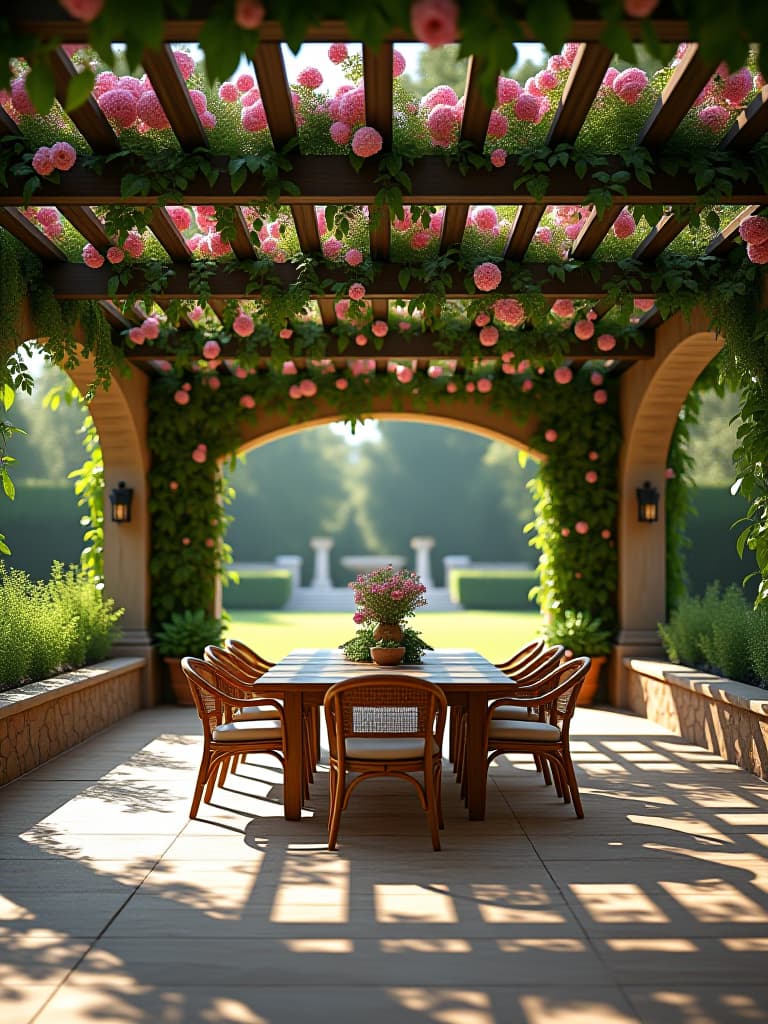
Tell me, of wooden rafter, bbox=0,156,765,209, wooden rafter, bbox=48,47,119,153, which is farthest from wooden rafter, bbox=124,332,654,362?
wooden rafter, bbox=48,47,119,153

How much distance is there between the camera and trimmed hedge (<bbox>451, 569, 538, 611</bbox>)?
2445cm

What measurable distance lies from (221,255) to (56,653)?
322 cm

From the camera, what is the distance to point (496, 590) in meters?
24.5

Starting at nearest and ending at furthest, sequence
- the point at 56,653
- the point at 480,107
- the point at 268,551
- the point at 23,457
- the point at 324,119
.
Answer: the point at 480,107, the point at 324,119, the point at 56,653, the point at 23,457, the point at 268,551

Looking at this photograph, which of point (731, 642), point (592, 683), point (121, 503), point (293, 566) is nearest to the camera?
point (731, 642)

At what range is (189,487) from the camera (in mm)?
9812

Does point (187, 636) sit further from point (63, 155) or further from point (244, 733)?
point (63, 155)

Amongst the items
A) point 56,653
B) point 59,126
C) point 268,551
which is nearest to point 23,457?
point 268,551

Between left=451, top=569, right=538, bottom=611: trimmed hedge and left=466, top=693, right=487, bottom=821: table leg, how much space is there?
19.2m

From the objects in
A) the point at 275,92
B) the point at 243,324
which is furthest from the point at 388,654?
the point at 275,92

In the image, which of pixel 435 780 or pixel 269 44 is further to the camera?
pixel 435 780

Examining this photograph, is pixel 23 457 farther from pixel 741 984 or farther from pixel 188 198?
pixel 741 984

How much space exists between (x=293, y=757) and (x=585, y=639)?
4941 millimetres

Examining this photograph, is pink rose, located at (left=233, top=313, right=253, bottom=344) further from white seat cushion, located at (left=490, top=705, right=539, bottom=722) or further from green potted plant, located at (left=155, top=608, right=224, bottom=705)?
green potted plant, located at (left=155, top=608, right=224, bottom=705)
